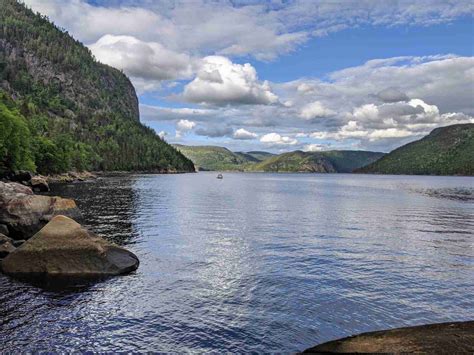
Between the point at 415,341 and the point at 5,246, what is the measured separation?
26622 mm

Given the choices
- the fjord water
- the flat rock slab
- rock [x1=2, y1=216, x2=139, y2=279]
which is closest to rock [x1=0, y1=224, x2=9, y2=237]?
rock [x1=2, y1=216, x2=139, y2=279]

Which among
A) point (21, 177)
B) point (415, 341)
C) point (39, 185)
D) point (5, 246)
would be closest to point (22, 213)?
point (5, 246)

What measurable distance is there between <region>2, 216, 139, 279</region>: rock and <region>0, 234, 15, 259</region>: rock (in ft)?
10.4

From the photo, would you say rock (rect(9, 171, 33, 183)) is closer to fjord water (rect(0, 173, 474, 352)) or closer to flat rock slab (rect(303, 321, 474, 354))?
fjord water (rect(0, 173, 474, 352))

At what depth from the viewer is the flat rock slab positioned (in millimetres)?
10609

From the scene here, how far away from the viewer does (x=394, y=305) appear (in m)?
19.8

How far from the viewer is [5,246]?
27.2 meters

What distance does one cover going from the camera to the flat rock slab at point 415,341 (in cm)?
1061

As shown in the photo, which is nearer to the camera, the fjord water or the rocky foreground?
the fjord water

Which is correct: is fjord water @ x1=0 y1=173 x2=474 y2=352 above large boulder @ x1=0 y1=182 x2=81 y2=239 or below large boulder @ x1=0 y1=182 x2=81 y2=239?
below

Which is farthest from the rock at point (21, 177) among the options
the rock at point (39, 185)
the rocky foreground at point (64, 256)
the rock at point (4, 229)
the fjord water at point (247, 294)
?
the rocky foreground at point (64, 256)

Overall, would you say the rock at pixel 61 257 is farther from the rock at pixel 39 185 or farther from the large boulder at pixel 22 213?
the rock at pixel 39 185

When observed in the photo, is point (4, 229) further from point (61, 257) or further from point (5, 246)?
point (61, 257)

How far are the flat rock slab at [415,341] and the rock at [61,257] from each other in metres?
15.5
